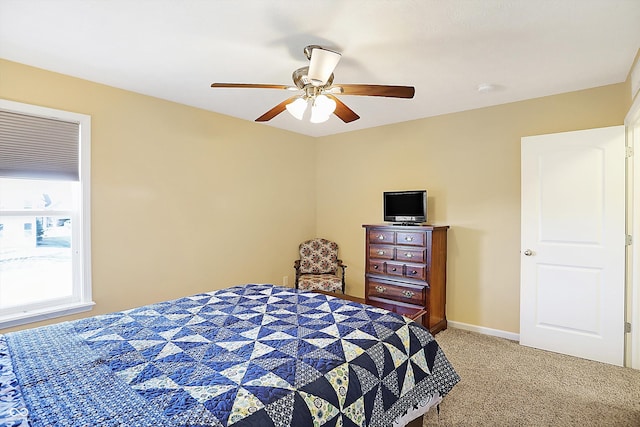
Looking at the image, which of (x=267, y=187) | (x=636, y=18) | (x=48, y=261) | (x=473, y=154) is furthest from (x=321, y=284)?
(x=636, y=18)

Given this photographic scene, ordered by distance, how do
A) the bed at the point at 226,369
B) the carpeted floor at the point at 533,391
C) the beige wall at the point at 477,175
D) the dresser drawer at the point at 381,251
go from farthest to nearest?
the dresser drawer at the point at 381,251 < the beige wall at the point at 477,175 < the carpeted floor at the point at 533,391 < the bed at the point at 226,369

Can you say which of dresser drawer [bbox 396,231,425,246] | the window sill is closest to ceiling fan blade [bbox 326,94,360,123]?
dresser drawer [bbox 396,231,425,246]

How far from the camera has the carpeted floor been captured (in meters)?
2.20

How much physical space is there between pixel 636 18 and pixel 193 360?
10.0 ft

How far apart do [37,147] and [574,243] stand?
4.76m

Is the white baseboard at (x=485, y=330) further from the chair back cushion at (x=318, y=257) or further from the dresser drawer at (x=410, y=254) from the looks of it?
the chair back cushion at (x=318, y=257)

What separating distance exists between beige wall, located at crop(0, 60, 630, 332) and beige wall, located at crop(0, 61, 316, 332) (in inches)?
0.4

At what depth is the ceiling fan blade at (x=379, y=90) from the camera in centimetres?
220

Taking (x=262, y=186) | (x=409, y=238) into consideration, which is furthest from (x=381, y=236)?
(x=262, y=186)

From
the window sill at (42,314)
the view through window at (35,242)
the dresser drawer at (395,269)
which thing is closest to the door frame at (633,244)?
the dresser drawer at (395,269)

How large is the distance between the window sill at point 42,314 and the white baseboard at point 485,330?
148 inches

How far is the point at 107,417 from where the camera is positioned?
104 centimetres

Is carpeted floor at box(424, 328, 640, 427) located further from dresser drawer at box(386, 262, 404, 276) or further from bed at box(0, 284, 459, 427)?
dresser drawer at box(386, 262, 404, 276)

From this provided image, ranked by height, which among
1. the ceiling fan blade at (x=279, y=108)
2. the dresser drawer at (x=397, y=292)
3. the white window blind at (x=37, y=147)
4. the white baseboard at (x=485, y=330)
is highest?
the ceiling fan blade at (x=279, y=108)
